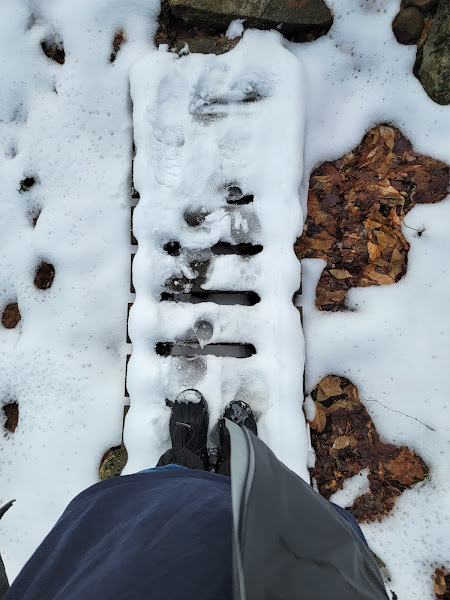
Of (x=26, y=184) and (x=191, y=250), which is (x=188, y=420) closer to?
(x=191, y=250)

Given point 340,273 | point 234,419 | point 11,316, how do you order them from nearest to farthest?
point 234,419 < point 340,273 < point 11,316

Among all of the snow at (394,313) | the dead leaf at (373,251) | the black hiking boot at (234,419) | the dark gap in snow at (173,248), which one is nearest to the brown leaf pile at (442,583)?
the snow at (394,313)

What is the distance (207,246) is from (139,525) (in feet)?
3.56

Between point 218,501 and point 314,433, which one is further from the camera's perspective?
point 314,433

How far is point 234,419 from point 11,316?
1152mm

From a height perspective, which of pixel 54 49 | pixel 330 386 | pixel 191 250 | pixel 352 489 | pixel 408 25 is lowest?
pixel 352 489

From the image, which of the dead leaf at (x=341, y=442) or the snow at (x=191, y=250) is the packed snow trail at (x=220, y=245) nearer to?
the snow at (x=191, y=250)

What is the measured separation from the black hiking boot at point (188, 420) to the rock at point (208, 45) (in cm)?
144

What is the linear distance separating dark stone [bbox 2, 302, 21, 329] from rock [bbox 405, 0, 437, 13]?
2191 millimetres

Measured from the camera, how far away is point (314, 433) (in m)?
1.83

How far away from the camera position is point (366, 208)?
186cm

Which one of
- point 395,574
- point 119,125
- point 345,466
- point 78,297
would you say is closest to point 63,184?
point 119,125

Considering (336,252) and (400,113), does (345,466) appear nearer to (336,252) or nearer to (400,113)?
(336,252)

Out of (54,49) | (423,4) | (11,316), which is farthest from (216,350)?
(423,4)
